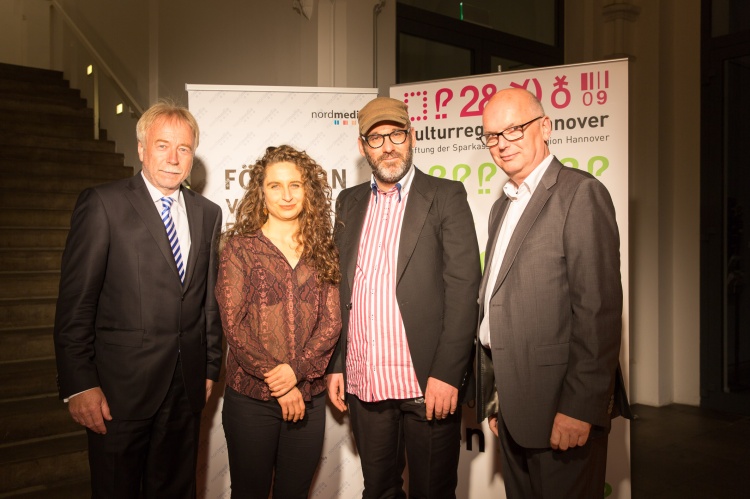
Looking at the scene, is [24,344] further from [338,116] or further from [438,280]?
[438,280]

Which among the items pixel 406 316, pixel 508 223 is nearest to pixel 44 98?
pixel 406 316

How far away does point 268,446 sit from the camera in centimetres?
219

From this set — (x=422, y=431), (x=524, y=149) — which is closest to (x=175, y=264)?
(x=422, y=431)

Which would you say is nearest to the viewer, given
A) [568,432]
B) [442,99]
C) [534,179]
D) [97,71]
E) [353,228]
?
[568,432]

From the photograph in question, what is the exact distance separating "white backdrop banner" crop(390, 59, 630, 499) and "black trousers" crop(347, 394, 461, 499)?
788 mm

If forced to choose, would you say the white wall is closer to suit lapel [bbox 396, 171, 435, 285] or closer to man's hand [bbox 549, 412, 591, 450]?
suit lapel [bbox 396, 171, 435, 285]

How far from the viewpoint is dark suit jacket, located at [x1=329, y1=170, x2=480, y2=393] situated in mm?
2145

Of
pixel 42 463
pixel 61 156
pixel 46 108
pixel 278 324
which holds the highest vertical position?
Result: pixel 46 108

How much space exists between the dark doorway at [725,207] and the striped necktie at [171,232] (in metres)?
4.39

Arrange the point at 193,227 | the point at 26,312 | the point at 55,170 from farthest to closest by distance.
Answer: the point at 55,170 → the point at 26,312 → the point at 193,227

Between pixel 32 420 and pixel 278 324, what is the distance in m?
2.23

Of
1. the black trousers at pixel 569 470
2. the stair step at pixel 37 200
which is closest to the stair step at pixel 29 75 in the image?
the stair step at pixel 37 200

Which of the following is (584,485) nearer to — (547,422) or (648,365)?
(547,422)

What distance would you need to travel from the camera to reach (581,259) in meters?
1.76
